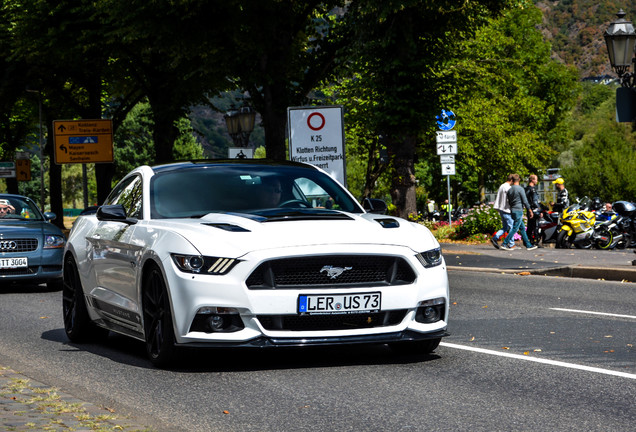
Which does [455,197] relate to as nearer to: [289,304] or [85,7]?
[85,7]

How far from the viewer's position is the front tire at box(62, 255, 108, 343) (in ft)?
31.5

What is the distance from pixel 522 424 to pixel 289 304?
2132mm

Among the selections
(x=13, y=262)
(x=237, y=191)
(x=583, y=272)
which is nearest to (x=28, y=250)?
(x=13, y=262)

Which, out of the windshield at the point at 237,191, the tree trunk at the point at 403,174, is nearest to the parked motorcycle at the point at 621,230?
the tree trunk at the point at 403,174

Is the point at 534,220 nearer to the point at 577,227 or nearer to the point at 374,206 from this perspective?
the point at 577,227

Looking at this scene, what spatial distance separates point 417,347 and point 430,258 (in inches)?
34.0

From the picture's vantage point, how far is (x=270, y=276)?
7195mm

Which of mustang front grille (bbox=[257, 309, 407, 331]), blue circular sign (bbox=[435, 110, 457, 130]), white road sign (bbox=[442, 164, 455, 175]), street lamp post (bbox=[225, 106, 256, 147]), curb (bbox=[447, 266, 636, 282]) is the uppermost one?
street lamp post (bbox=[225, 106, 256, 147])

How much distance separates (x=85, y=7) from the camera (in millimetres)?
31828

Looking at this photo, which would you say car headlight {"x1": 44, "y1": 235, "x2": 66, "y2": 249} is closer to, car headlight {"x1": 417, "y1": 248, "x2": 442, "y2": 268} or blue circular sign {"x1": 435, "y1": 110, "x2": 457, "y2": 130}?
car headlight {"x1": 417, "y1": 248, "x2": 442, "y2": 268}

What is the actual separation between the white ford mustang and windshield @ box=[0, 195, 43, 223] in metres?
9.60

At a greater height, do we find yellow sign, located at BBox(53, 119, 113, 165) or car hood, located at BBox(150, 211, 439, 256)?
yellow sign, located at BBox(53, 119, 113, 165)

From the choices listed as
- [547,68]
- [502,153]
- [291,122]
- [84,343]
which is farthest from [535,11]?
[84,343]

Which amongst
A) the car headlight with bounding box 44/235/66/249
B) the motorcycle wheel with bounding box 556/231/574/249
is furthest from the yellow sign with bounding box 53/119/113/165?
the car headlight with bounding box 44/235/66/249
